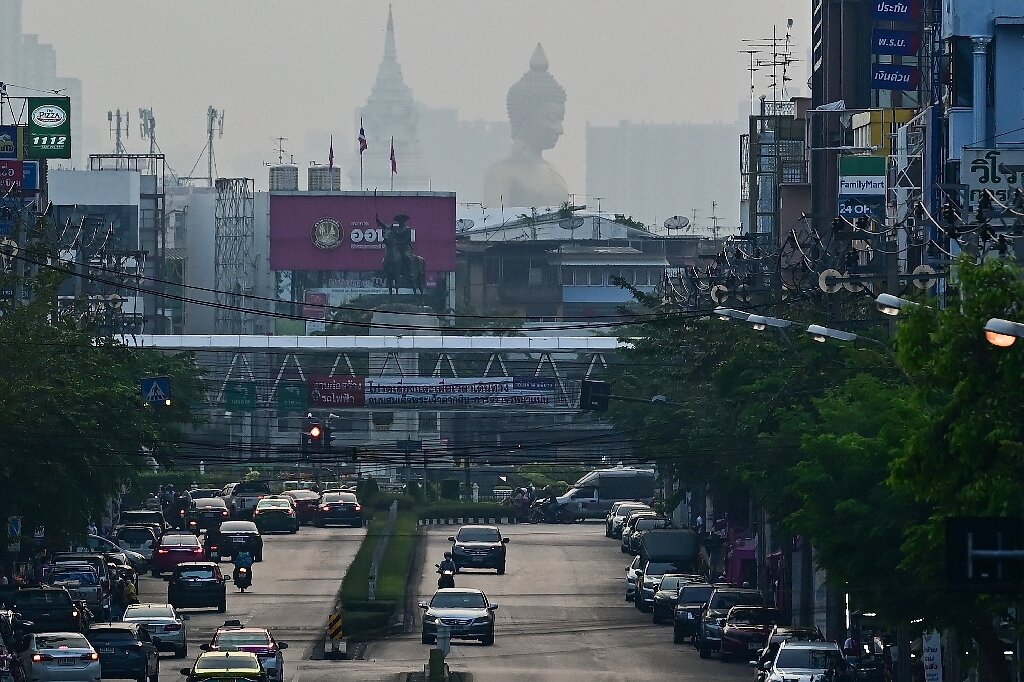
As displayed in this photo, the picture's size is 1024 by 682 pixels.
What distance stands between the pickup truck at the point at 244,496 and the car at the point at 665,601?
34.3 m

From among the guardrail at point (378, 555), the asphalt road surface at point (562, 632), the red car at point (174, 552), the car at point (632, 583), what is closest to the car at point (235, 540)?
the red car at point (174, 552)

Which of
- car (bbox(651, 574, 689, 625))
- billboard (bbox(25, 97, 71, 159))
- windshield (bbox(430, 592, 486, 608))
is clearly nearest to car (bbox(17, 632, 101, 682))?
windshield (bbox(430, 592, 486, 608))

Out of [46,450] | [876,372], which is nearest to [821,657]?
[876,372]

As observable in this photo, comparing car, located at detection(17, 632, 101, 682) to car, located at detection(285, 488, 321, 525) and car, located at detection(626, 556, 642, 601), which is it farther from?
car, located at detection(285, 488, 321, 525)

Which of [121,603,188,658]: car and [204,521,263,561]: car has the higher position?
[121,603,188,658]: car

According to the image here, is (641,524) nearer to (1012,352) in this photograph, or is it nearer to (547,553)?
(547,553)

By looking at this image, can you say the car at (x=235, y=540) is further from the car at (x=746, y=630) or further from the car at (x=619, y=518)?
the car at (x=746, y=630)

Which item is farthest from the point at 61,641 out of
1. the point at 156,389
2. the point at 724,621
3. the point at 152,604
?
the point at 156,389

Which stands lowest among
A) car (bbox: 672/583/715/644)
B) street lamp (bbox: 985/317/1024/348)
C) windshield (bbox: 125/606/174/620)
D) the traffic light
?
car (bbox: 672/583/715/644)

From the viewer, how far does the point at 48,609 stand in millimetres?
53469

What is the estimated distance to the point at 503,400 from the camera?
12400 centimetres

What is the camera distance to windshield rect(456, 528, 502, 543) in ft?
261

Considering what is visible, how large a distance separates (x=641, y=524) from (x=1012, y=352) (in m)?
60.5

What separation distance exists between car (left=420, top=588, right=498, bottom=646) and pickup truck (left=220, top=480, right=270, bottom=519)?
3894 centimetres
